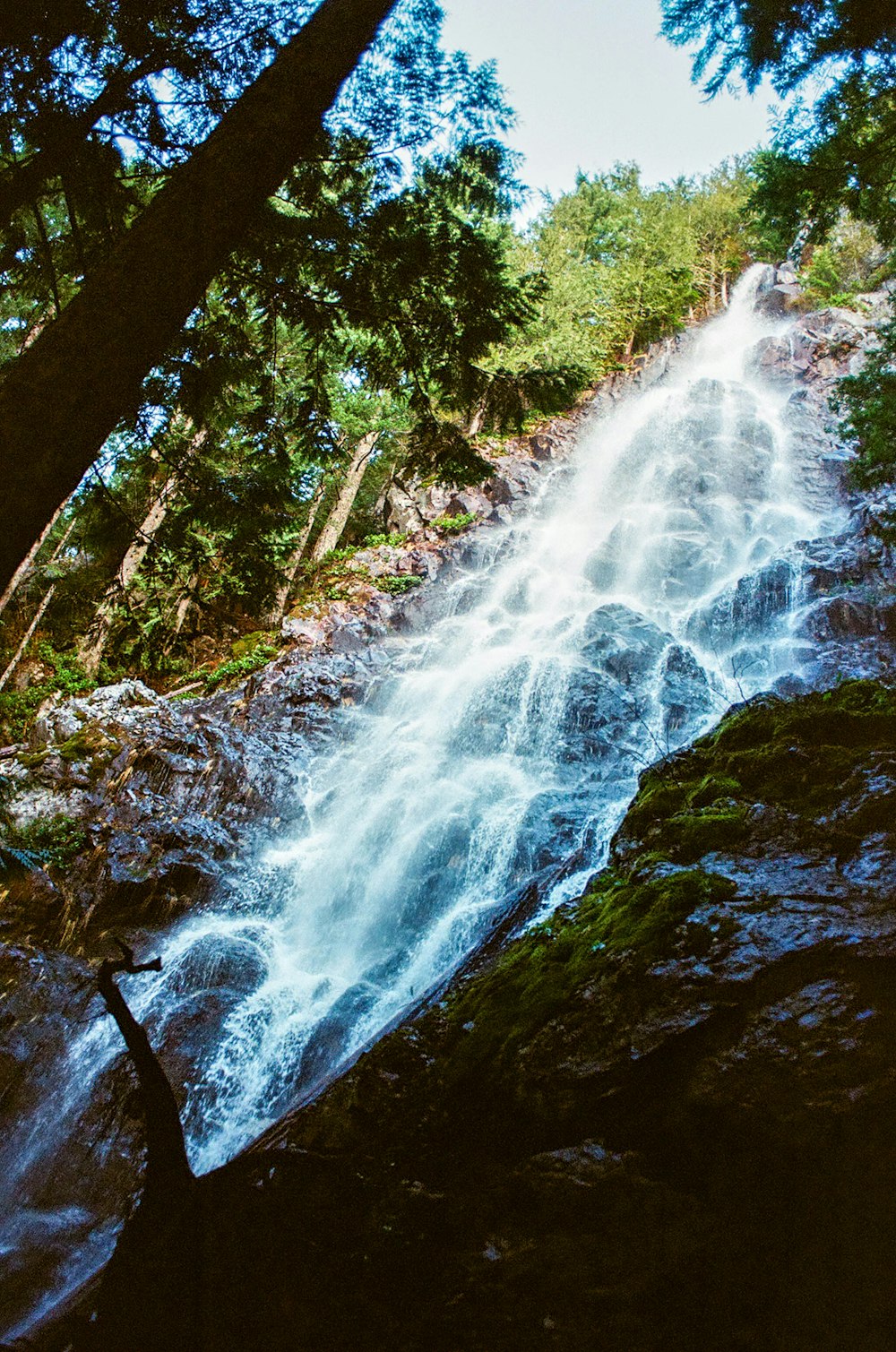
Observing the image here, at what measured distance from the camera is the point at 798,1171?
7.09ft

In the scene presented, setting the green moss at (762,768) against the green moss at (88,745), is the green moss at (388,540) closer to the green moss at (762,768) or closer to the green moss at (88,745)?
the green moss at (88,745)

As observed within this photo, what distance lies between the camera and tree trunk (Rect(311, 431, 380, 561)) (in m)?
20.3

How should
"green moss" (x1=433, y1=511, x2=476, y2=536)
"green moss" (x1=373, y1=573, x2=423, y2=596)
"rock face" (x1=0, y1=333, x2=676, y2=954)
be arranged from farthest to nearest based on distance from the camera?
"green moss" (x1=433, y1=511, x2=476, y2=536) → "green moss" (x1=373, y1=573, x2=423, y2=596) → "rock face" (x1=0, y1=333, x2=676, y2=954)

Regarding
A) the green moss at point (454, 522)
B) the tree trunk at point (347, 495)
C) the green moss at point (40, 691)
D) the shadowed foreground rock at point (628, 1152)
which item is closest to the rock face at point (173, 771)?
the green moss at point (40, 691)

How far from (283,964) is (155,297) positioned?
8.40 m

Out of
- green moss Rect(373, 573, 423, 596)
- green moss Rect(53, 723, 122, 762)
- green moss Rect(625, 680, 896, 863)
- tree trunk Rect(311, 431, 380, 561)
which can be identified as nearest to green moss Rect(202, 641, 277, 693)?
green moss Rect(53, 723, 122, 762)

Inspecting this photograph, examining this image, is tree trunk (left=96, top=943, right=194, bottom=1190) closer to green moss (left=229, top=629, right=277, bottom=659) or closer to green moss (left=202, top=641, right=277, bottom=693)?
green moss (left=202, top=641, right=277, bottom=693)

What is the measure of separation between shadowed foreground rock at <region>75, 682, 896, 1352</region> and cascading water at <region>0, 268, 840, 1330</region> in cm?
217

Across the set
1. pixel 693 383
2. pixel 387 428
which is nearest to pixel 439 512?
pixel 387 428

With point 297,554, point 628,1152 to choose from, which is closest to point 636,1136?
point 628,1152

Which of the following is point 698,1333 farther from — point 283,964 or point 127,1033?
point 283,964

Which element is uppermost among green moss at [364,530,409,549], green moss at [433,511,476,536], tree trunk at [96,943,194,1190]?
green moss at [433,511,476,536]

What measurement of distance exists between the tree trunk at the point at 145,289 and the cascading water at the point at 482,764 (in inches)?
179

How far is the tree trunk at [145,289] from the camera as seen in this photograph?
7.17 ft
